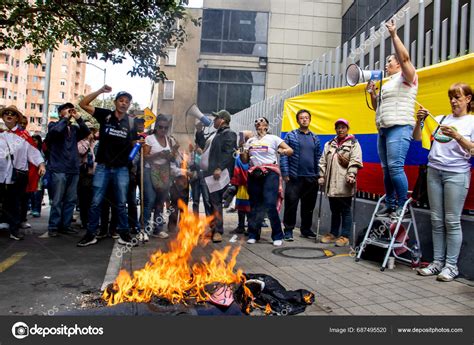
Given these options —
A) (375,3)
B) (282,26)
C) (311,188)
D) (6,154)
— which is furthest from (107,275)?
(375,3)

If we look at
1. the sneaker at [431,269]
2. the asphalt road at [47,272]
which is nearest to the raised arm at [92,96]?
the asphalt road at [47,272]

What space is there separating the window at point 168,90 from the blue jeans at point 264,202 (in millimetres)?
1701

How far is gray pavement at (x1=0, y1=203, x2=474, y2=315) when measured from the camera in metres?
3.20

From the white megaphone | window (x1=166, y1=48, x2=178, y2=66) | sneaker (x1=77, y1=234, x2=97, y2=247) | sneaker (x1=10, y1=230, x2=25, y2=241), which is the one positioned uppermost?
window (x1=166, y1=48, x2=178, y2=66)

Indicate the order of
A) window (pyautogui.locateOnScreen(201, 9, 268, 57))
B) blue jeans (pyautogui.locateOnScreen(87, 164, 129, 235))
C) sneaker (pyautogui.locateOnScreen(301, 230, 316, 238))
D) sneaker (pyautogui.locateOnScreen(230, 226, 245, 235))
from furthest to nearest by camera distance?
window (pyautogui.locateOnScreen(201, 9, 268, 57)) → sneaker (pyautogui.locateOnScreen(230, 226, 245, 235)) → sneaker (pyautogui.locateOnScreen(301, 230, 316, 238)) → blue jeans (pyautogui.locateOnScreen(87, 164, 129, 235))

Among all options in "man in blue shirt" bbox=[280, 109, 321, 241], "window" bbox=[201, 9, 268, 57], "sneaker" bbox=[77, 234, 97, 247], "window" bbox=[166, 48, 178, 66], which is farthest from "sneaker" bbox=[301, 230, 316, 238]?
"window" bbox=[201, 9, 268, 57]

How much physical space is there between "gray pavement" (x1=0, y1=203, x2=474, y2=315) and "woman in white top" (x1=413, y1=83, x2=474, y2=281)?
1.00 feet

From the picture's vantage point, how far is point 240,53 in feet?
28.2

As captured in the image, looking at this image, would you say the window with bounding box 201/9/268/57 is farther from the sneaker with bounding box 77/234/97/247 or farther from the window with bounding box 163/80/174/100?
the sneaker with bounding box 77/234/97/247

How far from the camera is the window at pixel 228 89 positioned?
6.84 metres

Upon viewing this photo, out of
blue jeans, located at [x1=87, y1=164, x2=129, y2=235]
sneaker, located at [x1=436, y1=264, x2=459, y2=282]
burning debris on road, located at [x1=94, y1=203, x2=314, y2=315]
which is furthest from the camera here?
blue jeans, located at [x1=87, y1=164, x2=129, y2=235]

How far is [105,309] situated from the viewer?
2.67 meters

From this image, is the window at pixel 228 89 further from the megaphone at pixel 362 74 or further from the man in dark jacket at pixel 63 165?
the megaphone at pixel 362 74

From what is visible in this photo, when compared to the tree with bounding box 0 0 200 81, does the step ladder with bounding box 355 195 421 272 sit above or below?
below
